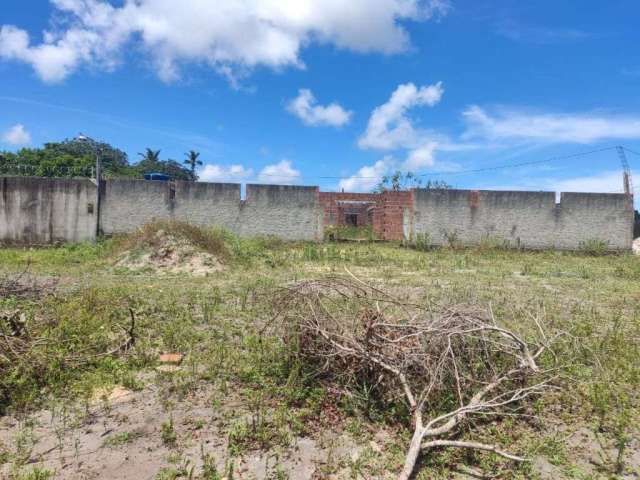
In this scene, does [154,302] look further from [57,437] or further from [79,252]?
[79,252]

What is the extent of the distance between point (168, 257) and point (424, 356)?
7.07 metres

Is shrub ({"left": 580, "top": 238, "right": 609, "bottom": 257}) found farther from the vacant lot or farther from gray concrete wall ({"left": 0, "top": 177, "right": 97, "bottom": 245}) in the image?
gray concrete wall ({"left": 0, "top": 177, "right": 97, "bottom": 245})

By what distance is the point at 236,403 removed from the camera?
115 inches

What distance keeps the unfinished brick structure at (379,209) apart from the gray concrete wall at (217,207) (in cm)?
40

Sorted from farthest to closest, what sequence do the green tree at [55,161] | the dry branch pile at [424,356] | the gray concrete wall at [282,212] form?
the green tree at [55,161], the gray concrete wall at [282,212], the dry branch pile at [424,356]

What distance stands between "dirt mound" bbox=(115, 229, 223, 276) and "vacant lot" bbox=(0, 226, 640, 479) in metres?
2.79

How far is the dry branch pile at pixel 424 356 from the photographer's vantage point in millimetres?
2781

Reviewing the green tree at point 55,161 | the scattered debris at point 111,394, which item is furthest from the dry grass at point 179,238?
the green tree at point 55,161

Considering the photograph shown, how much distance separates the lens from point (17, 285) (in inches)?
230

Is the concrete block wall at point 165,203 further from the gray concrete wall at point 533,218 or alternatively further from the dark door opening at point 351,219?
the gray concrete wall at point 533,218

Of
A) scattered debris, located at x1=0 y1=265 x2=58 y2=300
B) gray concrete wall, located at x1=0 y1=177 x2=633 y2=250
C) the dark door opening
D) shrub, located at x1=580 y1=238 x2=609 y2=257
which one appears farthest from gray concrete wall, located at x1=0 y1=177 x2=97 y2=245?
shrub, located at x1=580 y1=238 x2=609 y2=257

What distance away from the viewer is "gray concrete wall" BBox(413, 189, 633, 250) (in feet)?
42.4

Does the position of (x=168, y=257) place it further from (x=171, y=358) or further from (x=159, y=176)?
(x=159, y=176)

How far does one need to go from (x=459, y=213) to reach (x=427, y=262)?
11.6ft
